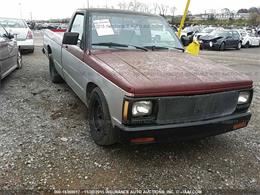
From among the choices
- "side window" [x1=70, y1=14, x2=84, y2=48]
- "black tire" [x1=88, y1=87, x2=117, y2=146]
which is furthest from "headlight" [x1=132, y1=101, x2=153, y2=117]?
"side window" [x1=70, y1=14, x2=84, y2=48]

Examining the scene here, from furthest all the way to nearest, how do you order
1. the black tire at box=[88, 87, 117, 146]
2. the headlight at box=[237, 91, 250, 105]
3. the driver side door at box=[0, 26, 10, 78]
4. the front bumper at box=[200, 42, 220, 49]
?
the front bumper at box=[200, 42, 220, 49] → the driver side door at box=[0, 26, 10, 78] → the headlight at box=[237, 91, 250, 105] → the black tire at box=[88, 87, 117, 146]

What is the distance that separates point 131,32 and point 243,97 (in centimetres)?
190

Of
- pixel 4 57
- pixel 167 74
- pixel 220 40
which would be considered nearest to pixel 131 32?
pixel 167 74

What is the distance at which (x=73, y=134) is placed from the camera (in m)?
4.16

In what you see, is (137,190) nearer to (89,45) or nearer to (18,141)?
(18,141)

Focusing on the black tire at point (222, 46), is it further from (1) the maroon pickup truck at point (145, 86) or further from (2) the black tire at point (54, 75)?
(1) the maroon pickup truck at point (145, 86)

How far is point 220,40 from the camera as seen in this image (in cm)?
1975

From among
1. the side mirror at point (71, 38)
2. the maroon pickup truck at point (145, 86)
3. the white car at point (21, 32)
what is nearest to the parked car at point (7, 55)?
the maroon pickup truck at point (145, 86)

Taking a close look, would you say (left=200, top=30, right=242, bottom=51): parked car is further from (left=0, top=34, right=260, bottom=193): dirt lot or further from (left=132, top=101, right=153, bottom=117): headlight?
(left=132, top=101, right=153, bottom=117): headlight

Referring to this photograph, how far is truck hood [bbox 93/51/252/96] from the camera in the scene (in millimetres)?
2986

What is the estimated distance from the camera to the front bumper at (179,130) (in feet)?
9.87

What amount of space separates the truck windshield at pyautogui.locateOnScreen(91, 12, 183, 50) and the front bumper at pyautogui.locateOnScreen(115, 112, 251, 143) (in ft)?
5.30

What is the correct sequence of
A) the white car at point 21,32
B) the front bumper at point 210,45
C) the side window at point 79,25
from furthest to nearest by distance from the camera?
the front bumper at point 210,45 → the white car at point 21,32 → the side window at point 79,25

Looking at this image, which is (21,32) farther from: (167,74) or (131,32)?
(167,74)
